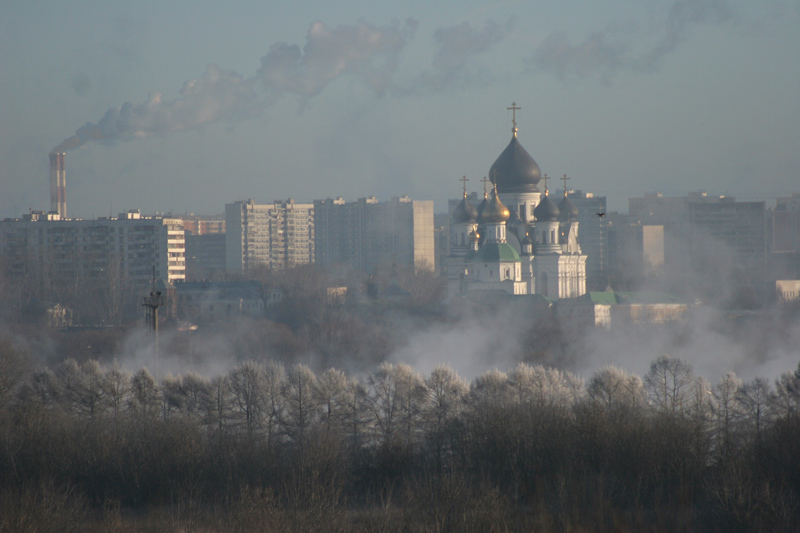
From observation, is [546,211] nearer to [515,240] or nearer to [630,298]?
[515,240]

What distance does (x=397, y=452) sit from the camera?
18359mm

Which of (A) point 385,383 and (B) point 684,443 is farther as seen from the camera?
(A) point 385,383

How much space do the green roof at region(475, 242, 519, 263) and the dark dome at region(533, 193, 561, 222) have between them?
284cm

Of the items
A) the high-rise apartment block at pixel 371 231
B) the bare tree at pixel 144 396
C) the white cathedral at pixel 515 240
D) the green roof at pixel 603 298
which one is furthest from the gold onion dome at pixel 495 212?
the high-rise apartment block at pixel 371 231

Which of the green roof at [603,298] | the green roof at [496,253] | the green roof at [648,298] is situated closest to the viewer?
the green roof at [603,298]

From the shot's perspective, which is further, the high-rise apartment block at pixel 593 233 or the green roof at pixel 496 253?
the high-rise apartment block at pixel 593 233

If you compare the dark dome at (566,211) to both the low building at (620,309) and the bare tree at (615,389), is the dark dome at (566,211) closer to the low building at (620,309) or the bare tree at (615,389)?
the low building at (620,309)

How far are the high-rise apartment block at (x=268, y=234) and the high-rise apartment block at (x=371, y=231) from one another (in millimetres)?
1776

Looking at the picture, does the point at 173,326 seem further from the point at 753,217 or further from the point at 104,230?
the point at 753,217

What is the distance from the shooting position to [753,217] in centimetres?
6825

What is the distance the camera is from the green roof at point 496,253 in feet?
150

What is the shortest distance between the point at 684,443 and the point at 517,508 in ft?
10.1

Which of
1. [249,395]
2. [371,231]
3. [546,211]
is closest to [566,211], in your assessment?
[546,211]

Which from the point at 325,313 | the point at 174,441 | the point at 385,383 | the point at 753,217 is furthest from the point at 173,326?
the point at 753,217
